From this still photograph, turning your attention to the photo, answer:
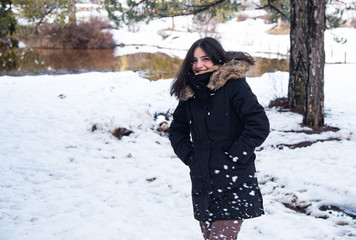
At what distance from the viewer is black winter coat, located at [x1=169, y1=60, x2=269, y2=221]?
201 cm

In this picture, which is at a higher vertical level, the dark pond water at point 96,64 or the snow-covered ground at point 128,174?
the dark pond water at point 96,64

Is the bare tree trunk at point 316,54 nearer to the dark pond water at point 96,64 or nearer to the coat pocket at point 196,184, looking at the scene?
the coat pocket at point 196,184

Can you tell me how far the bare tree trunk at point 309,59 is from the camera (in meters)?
5.68

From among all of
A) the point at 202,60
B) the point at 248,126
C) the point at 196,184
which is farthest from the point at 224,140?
the point at 202,60

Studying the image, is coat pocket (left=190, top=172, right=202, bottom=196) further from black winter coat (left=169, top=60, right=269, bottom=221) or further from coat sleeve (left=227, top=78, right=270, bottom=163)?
coat sleeve (left=227, top=78, right=270, bottom=163)

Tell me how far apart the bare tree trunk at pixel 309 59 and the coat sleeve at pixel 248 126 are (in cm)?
421

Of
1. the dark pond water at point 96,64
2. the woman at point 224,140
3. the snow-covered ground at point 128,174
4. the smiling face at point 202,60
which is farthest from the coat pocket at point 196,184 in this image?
the dark pond water at point 96,64

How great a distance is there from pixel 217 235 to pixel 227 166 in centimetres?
43

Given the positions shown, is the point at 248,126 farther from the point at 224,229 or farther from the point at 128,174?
the point at 128,174

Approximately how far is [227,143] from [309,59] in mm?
4326

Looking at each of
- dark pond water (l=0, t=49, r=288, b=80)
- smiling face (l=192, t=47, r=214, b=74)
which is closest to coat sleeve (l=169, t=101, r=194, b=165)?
smiling face (l=192, t=47, r=214, b=74)

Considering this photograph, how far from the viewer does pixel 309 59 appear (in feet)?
19.0

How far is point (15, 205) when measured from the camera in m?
3.63

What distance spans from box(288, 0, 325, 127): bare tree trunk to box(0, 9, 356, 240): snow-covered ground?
1.32 ft
